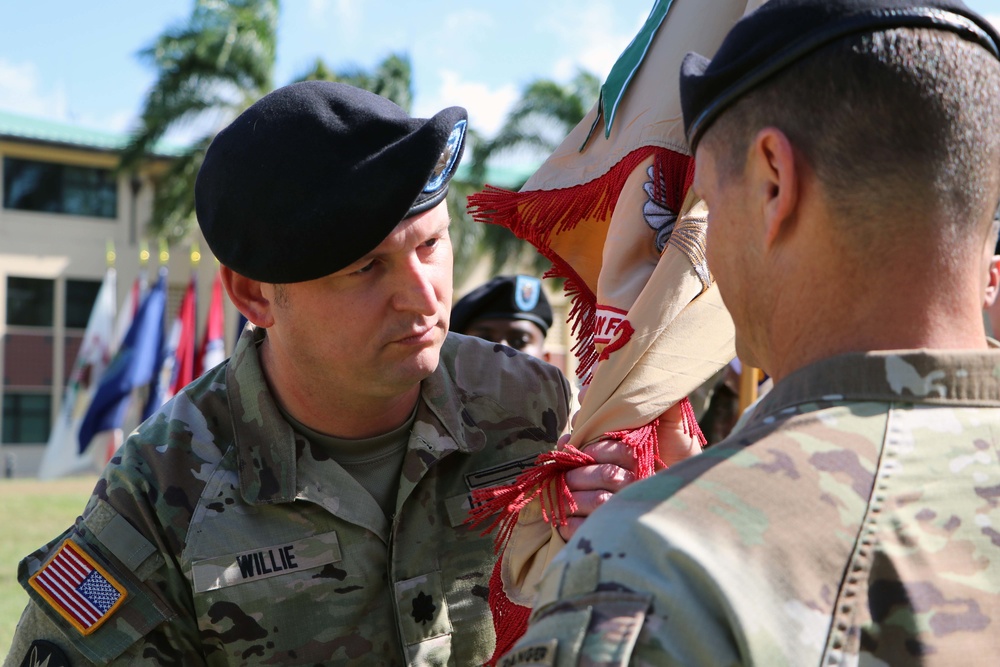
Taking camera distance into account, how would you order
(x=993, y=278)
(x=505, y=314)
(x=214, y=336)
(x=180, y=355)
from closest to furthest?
(x=993, y=278)
(x=505, y=314)
(x=214, y=336)
(x=180, y=355)

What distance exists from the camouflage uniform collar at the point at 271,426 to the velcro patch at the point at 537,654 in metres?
1.29

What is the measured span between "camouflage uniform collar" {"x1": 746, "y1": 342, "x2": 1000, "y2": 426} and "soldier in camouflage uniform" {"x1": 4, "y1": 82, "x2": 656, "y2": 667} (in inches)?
46.7

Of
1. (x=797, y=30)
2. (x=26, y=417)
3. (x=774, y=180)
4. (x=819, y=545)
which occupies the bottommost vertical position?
(x=26, y=417)

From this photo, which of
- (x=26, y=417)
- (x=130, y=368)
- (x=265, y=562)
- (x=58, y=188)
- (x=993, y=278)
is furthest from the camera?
(x=26, y=417)

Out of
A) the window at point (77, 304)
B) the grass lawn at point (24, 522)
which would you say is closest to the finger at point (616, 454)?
the grass lawn at point (24, 522)

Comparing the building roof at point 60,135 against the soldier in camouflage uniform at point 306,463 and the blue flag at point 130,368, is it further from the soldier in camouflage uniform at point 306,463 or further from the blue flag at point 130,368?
the soldier in camouflage uniform at point 306,463

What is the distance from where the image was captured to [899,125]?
3.79 ft

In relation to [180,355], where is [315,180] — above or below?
above

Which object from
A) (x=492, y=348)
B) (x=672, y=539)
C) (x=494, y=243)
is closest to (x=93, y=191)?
(x=494, y=243)

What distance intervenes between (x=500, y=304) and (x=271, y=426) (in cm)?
322

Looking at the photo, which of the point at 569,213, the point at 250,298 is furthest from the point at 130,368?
the point at 569,213

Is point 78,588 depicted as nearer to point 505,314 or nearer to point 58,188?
point 505,314

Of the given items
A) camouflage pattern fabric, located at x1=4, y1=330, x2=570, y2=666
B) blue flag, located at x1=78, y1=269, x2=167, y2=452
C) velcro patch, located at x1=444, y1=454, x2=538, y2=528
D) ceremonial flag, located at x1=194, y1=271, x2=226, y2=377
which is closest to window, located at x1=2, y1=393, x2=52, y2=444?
blue flag, located at x1=78, y1=269, x2=167, y2=452

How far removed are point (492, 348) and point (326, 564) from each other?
0.83m
